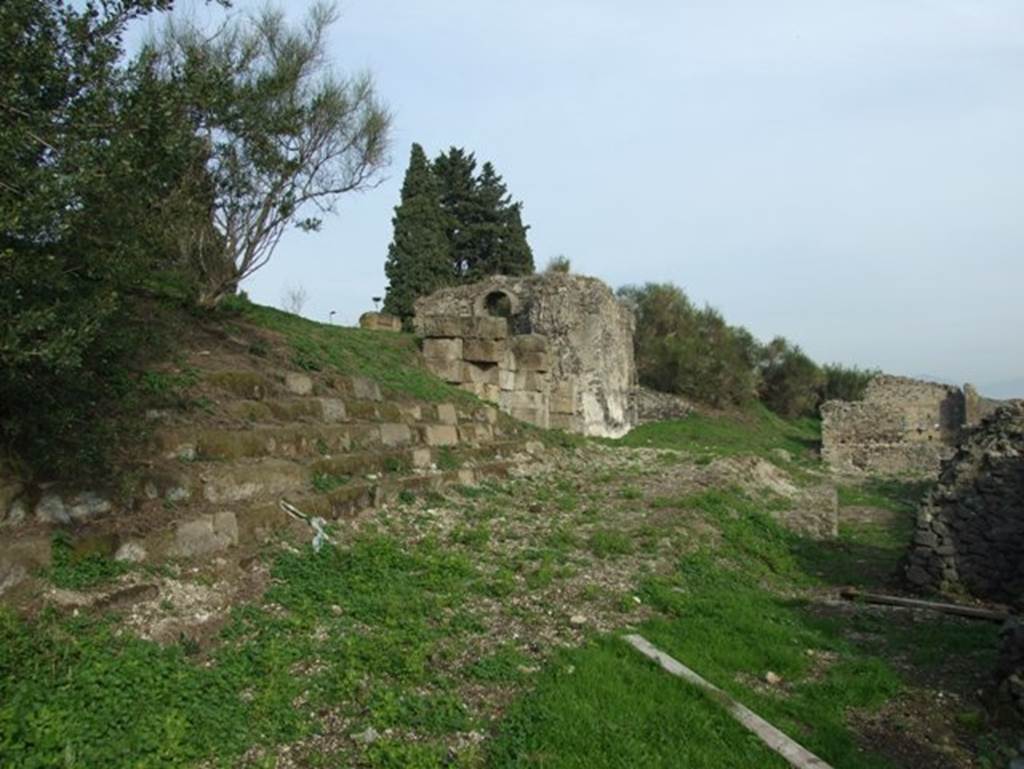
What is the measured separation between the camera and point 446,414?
39.2ft

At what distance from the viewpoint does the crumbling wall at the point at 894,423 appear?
25625mm

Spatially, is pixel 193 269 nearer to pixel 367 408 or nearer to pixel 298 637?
pixel 367 408

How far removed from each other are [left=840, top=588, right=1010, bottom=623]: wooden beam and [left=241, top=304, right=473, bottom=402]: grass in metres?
6.49

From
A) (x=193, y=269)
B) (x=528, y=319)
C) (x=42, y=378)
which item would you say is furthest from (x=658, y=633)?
(x=528, y=319)

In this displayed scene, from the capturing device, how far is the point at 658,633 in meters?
5.79

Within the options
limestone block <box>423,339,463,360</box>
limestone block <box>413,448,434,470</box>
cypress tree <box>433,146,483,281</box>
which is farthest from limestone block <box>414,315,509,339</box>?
cypress tree <box>433,146,483,281</box>

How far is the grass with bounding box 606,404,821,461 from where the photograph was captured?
20.5 m

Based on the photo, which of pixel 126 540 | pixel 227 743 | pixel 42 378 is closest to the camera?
pixel 227 743

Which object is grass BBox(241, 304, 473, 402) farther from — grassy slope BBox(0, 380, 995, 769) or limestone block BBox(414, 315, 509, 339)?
grassy slope BBox(0, 380, 995, 769)

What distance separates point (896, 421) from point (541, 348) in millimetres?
14975

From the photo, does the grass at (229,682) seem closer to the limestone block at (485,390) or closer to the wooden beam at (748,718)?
the wooden beam at (748,718)

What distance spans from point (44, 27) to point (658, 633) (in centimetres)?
528

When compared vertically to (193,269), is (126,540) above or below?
below

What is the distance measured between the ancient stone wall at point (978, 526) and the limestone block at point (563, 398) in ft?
34.2
